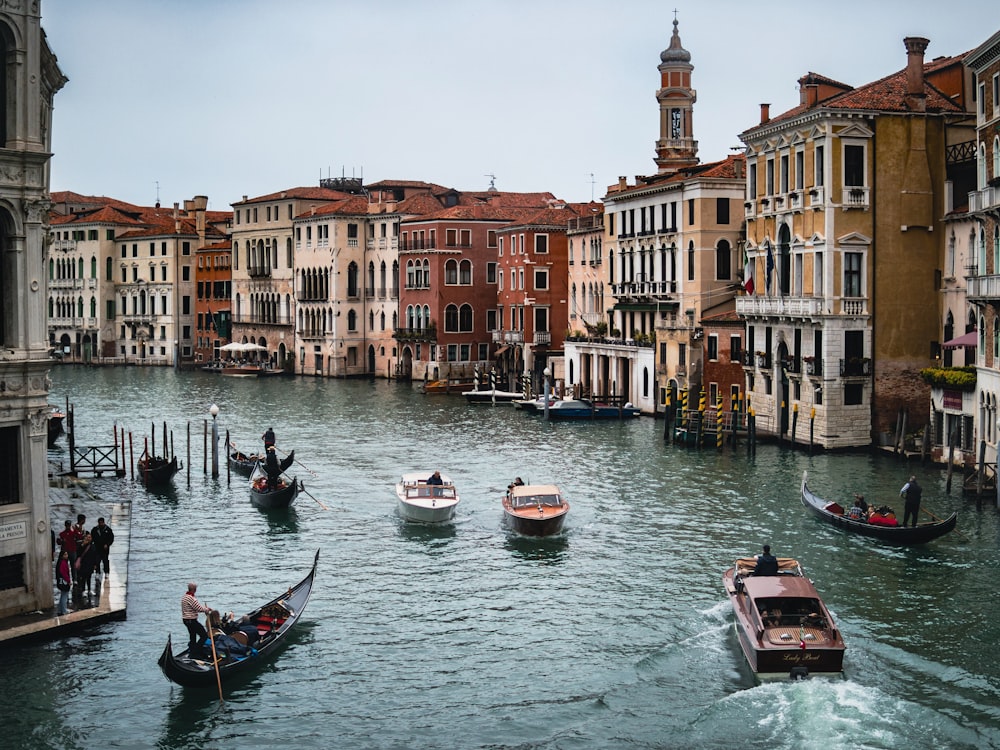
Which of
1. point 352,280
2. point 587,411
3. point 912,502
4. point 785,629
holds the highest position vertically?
point 352,280

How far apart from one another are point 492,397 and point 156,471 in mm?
27249

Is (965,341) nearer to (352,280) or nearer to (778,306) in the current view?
(778,306)

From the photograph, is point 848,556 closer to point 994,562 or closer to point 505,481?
point 994,562

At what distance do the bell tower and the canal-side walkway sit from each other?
40.2m

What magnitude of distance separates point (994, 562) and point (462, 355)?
4795cm

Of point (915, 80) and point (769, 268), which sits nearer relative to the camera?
point (915, 80)

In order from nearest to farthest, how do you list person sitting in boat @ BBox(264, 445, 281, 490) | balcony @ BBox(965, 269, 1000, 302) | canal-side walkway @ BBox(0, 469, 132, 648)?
1. canal-side walkway @ BBox(0, 469, 132, 648)
2. balcony @ BBox(965, 269, 1000, 302)
3. person sitting in boat @ BBox(264, 445, 281, 490)

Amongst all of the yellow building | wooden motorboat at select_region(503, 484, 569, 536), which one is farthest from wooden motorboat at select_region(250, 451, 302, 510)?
the yellow building

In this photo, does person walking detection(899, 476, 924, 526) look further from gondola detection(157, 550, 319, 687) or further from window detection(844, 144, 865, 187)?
window detection(844, 144, 865, 187)

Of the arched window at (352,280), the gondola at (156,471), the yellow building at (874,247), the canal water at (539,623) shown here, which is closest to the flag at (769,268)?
the yellow building at (874,247)

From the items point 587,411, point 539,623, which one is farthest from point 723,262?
point 539,623

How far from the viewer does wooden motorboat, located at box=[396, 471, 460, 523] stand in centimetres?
2814

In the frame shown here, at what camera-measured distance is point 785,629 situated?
57.6 ft

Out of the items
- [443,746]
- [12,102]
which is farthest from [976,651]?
[12,102]
